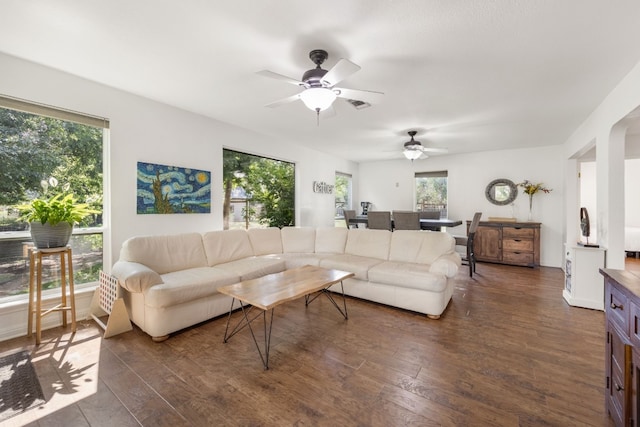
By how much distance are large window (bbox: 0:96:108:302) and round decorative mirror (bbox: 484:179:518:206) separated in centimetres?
667

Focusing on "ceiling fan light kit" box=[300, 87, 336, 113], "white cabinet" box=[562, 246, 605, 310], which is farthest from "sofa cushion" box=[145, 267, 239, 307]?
"white cabinet" box=[562, 246, 605, 310]

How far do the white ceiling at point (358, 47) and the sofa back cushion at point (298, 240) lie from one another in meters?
1.86

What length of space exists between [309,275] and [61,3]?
266cm

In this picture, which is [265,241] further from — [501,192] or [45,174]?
[501,192]

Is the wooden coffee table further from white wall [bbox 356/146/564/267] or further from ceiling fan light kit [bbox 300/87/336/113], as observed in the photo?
white wall [bbox 356/146/564/267]

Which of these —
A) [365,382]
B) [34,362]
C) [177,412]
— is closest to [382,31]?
[365,382]

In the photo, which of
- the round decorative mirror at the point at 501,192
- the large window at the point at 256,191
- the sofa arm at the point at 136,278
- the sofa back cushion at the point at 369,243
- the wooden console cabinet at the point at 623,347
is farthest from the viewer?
the round decorative mirror at the point at 501,192

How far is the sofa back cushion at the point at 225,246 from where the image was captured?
3.38 meters

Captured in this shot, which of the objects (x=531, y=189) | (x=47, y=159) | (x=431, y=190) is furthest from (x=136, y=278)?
(x=531, y=189)

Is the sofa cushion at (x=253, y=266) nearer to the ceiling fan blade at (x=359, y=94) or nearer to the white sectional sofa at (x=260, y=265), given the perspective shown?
the white sectional sofa at (x=260, y=265)

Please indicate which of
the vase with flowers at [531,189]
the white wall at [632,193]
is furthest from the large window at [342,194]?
the white wall at [632,193]

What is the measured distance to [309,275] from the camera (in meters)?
2.75

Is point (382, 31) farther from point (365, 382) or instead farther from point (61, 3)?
point (365, 382)

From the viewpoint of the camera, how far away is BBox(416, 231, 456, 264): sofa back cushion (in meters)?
3.41
